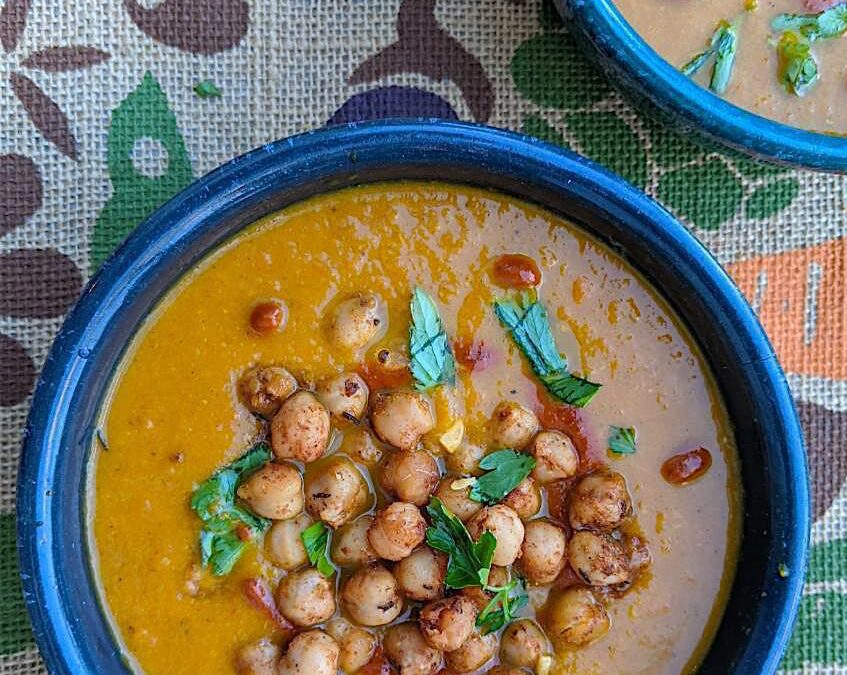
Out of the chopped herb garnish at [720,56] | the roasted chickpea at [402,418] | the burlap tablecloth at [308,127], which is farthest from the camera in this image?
the burlap tablecloth at [308,127]

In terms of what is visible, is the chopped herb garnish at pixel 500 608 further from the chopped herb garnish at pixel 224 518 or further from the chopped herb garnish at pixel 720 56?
the chopped herb garnish at pixel 720 56

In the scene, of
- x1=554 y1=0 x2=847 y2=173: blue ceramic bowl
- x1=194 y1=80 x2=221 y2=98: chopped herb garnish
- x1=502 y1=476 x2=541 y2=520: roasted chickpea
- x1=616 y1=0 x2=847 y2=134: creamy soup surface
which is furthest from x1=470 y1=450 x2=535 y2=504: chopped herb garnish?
x1=194 y1=80 x2=221 y2=98: chopped herb garnish

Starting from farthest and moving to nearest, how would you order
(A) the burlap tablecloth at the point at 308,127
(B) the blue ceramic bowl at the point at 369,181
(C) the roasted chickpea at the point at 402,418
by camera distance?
(A) the burlap tablecloth at the point at 308,127, (C) the roasted chickpea at the point at 402,418, (B) the blue ceramic bowl at the point at 369,181

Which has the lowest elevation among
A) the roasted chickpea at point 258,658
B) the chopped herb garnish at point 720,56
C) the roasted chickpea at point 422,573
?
the roasted chickpea at point 258,658

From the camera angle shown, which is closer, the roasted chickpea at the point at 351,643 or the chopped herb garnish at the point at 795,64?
the roasted chickpea at the point at 351,643

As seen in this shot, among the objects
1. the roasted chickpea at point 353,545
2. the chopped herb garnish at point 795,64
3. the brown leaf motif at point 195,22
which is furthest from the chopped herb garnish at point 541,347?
the brown leaf motif at point 195,22

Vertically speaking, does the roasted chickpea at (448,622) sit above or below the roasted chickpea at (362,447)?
below

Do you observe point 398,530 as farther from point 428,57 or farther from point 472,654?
point 428,57
